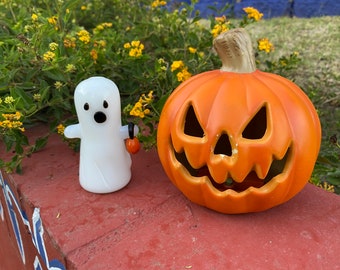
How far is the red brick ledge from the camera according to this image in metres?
0.99

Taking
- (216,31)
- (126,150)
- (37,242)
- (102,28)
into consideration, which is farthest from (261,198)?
(102,28)

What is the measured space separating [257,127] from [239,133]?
173 millimetres

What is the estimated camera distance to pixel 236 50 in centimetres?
108

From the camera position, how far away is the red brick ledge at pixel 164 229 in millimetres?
986

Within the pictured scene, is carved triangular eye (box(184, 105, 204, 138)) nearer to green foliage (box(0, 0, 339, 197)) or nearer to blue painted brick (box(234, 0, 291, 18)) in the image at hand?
green foliage (box(0, 0, 339, 197))

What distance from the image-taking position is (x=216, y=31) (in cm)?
167

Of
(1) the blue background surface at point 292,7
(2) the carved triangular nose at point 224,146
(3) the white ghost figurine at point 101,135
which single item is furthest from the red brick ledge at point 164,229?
(1) the blue background surface at point 292,7

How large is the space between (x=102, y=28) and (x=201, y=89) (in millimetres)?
1153

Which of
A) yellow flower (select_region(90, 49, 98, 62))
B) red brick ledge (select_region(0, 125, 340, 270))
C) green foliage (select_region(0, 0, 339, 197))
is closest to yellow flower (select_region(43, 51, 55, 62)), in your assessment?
green foliage (select_region(0, 0, 339, 197))

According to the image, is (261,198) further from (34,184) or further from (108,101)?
(34,184)

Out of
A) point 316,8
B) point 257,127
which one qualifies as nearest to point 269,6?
point 316,8

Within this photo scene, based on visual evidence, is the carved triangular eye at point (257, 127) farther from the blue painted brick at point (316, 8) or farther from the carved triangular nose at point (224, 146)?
the blue painted brick at point (316, 8)

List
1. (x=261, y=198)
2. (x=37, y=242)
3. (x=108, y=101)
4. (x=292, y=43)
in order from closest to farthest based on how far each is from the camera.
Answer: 1. (x=261, y=198)
2. (x=108, y=101)
3. (x=37, y=242)
4. (x=292, y=43)

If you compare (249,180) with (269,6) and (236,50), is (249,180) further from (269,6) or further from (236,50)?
(269,6)
